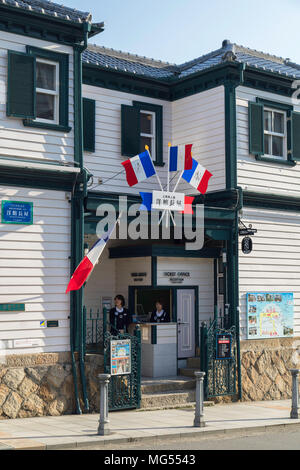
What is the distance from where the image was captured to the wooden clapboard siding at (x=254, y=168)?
61.5 feet

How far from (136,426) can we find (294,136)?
33.4 feet

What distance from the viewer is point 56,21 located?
15531mm

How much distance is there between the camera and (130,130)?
19094 mm

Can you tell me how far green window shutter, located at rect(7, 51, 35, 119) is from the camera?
14922 millimetres

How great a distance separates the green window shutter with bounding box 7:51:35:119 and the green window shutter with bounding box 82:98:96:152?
119 inches

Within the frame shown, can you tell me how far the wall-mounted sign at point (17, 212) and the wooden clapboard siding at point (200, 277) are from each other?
15.1 ft

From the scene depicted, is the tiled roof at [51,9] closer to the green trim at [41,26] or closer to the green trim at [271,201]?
the green trim at [41,26]

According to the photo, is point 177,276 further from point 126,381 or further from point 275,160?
point 275,160

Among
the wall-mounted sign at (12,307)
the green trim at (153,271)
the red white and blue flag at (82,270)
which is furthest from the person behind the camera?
the green trim at (153,271)

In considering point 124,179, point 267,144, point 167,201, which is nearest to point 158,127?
point 124,179

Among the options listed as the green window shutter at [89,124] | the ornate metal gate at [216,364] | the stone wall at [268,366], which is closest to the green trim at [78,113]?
the green window shutter at [89,124]

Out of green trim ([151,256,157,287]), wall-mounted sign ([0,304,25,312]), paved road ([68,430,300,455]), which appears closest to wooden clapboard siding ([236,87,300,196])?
green trim ([151,256,157,287])

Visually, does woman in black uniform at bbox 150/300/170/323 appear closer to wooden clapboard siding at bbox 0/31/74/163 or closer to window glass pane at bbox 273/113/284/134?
wooden clapboard siding at bbox 0/31/74/163

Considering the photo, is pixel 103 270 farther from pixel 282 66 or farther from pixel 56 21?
pixel 282 66
